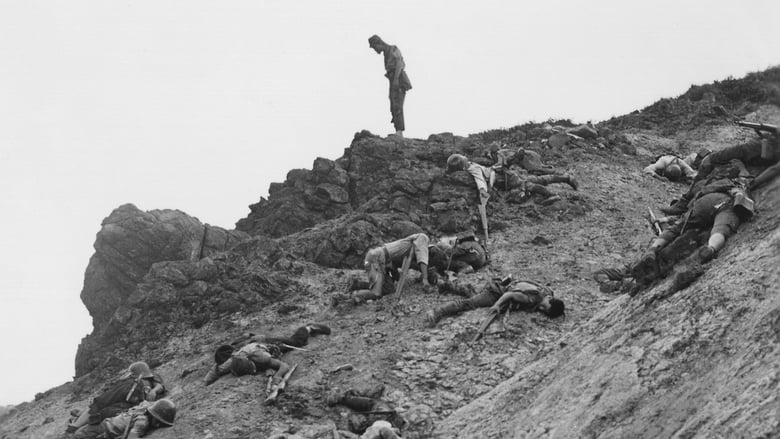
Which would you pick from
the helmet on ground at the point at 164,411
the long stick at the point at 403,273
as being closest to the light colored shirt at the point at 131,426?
the helmet on ground at the point at 164,411

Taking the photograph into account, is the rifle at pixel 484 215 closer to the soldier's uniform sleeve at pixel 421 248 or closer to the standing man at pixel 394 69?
the soldier's uniform sleeve at pixel 421 248

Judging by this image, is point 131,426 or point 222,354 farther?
point 222,354

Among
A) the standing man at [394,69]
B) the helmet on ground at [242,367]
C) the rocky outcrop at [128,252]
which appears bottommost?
the helmet on ground at [242,367]

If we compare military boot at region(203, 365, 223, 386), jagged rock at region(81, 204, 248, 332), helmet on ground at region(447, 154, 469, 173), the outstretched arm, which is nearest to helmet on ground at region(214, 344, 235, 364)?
military boot at region(203, 365, 223, 386)

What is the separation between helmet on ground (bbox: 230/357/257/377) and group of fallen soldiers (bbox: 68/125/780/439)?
0.05ft

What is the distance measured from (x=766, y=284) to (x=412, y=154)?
1459 centimetres

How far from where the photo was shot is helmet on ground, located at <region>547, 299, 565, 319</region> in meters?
11.5

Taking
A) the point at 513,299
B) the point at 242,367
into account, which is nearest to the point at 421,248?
the point at 513,299

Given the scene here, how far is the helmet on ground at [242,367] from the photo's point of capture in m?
11.1

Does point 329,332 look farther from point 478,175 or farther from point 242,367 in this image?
point 478,175

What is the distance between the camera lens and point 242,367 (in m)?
11.1

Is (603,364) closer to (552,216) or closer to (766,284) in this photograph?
(766,284)

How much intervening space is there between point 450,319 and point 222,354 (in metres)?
3.52

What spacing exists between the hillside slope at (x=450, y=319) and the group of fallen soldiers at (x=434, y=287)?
8.7 inches
